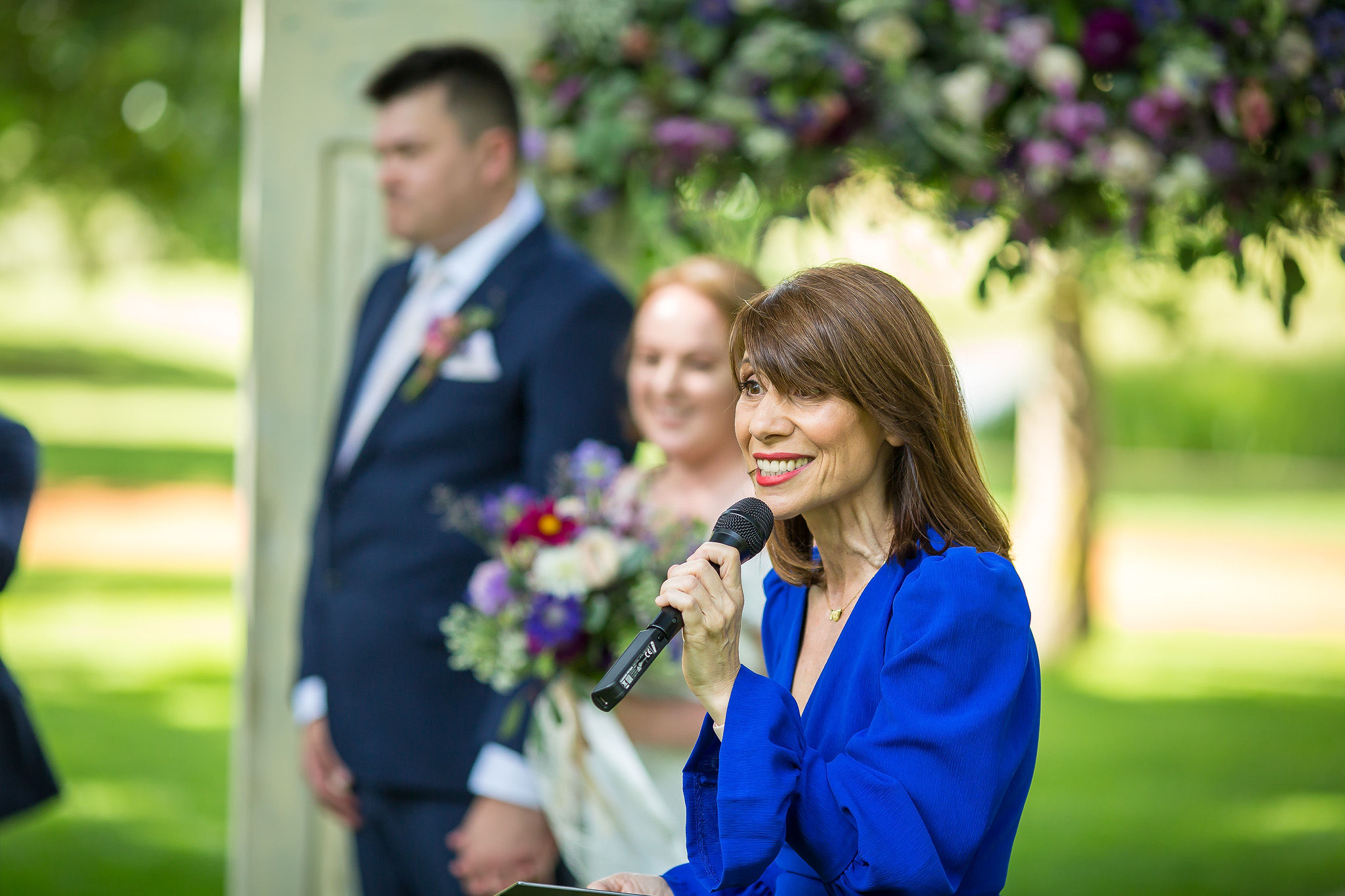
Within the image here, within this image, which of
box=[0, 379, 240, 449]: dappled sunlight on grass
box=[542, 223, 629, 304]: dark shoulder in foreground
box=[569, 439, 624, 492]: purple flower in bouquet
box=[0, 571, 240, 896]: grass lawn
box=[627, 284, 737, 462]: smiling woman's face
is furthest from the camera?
box=[0, 379, 240, 449]: dappled sunlight on grass

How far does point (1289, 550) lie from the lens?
569 inches

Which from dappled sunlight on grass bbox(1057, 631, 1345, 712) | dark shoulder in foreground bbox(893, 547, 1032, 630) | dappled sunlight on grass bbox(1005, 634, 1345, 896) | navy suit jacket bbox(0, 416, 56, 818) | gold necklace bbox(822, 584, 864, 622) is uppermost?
dark shoulder in foreground bbox(893, 547, 1032, 630)

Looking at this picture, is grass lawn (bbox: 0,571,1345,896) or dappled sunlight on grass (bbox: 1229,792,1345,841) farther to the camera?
dappled sunlight on grass (bbox: 1229,792,1345,841)

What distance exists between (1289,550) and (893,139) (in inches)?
513

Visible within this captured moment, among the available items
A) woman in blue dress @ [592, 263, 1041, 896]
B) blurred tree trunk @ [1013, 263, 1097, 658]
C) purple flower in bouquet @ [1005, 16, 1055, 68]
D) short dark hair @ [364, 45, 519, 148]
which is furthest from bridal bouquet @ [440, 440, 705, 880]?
blurred tree trunk @ [1013, 263, 1097, 658]

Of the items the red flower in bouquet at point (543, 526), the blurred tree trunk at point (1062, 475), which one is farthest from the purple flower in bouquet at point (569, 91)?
the blurred tree trunk at point (1062, 475)

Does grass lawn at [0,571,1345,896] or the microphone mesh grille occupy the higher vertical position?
the microphone mesh grille

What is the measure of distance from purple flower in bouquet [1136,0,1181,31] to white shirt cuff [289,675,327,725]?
8.10 ft

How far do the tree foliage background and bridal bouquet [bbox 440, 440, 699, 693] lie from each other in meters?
10.2

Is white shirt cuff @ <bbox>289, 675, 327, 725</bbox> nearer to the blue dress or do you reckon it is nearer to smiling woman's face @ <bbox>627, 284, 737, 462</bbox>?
smiling woman's face @ <bbox>627, 284, 737, 462</bbox>

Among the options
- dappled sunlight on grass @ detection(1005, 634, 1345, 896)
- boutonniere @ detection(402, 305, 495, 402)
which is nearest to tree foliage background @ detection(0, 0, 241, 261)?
dappled sunlight on grass @ detection(1005, 634, 1345, 896)

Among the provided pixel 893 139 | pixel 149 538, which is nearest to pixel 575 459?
pixel 893 139

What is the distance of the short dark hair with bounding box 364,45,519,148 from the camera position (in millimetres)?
3131

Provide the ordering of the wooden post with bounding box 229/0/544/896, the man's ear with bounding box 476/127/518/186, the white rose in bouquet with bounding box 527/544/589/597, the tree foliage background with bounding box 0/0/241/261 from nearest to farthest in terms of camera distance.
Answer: the white rose in bouquet with bounding box 527/544/589/597 → the man's ear with bounding box 476/127/518/186 → the wooden post with bounding box 229/0/544/896 → the tree foliage background with bounding box 0/0/241/261
